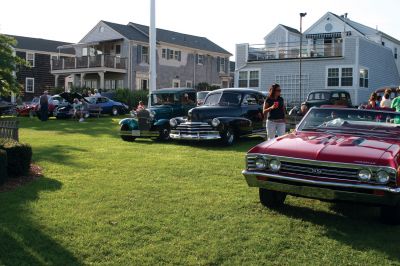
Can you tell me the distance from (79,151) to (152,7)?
13352 millimetres

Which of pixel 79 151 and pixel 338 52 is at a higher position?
pixel 338 52

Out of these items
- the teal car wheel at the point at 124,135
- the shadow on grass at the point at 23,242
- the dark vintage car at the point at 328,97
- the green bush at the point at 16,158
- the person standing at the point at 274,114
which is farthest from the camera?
the dark vintage car at the point at 328,97

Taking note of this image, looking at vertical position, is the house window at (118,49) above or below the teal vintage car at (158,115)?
above

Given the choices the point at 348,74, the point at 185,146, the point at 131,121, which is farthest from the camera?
the point at 348,74

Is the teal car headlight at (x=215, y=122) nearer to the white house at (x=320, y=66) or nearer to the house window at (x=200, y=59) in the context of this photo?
the white house at (x=320, y=66)

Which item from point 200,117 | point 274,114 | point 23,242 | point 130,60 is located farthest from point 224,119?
point 130,60

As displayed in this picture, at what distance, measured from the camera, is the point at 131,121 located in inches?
604

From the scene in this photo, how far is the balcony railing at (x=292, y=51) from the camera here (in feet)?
98.2

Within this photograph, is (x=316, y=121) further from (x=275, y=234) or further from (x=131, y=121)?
(x=131, y=121)

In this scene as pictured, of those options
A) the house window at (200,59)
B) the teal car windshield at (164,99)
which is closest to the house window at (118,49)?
the house window at (200,59)

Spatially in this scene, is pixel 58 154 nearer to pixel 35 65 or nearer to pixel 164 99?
pixel 164 99

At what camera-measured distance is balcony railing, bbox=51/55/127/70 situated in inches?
1501

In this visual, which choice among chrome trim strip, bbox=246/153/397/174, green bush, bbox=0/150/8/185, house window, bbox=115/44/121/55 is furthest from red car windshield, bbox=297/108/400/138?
house window, bbox=115/44/121/55

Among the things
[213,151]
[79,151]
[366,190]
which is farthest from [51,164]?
[366,190]
